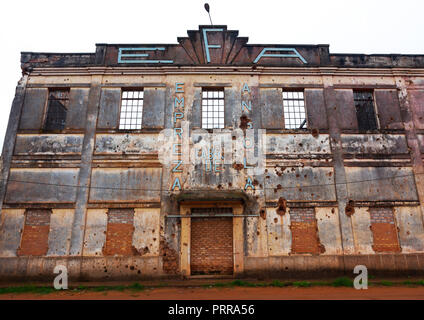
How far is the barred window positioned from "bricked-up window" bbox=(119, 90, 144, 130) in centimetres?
602

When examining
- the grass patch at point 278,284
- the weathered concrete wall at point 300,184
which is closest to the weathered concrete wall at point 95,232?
the grass patch at point 278,284

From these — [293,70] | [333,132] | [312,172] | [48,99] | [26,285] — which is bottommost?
[26,285]

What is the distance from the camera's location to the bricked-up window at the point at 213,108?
12.0 meters

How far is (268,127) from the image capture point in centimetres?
1185

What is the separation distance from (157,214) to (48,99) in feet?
22.2

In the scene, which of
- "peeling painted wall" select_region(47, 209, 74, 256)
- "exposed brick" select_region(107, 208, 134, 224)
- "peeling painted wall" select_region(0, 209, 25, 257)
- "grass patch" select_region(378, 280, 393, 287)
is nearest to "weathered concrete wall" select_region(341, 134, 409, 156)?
"grass patch" select_region(378, 280, 393, 287)

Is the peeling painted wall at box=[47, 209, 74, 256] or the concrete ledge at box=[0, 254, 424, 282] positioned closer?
the concrete ledge at box=[0, 254, 424, 282]

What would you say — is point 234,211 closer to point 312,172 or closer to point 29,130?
point 312,172

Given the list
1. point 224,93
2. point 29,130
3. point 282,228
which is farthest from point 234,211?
point 29,130

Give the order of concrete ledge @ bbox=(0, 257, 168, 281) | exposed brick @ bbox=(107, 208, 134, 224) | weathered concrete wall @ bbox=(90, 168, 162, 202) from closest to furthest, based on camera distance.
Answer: concrete ledge @ bbox=(0, 257, 168, 281) < exposed brick @ bbox=(107, 208, 134, 224) < weathered concrete wall @ bbox=(90, 168, 162, 202)

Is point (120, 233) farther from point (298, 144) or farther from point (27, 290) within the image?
point (298, 144)

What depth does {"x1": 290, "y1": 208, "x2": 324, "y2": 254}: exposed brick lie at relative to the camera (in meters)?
10.6

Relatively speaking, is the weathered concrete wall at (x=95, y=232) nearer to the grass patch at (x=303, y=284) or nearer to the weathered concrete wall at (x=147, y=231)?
the weathered concrete wall at (x=147, y=231)

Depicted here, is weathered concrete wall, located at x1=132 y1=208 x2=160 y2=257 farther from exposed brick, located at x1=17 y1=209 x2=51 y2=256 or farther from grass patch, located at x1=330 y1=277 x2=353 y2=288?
grass patch, located at x1=330 y1=277 x2=353 y2=288
